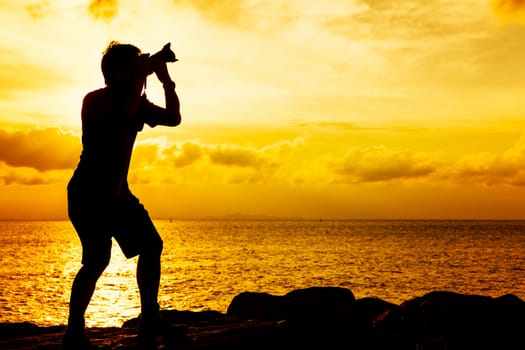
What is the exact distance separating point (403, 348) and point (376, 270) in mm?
56253

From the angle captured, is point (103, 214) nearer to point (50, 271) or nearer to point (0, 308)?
point (0, 308)

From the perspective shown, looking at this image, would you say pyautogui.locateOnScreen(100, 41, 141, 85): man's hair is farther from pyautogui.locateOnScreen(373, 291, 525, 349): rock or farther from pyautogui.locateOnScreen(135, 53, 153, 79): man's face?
pyautogui.locateOnScreen(373, 291, 525, 349): rock

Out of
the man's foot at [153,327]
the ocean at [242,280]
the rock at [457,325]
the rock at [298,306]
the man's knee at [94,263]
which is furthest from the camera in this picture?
the ocean at [242,280]

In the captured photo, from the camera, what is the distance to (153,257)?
6.21m

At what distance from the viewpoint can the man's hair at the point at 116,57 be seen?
229 inches

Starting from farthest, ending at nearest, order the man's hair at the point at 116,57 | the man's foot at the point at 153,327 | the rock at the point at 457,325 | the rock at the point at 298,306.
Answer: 1. the rock at the point at 457,325
2. the rock at the point at 298,306
3. the man's foot at the point at 153,327
4. the man's hair at the point at 116,57

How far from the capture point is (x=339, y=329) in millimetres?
7508

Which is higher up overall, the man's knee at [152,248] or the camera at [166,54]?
the camera at [166,54]

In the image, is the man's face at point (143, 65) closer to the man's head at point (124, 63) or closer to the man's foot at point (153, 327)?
the man's head at point (124, 63)

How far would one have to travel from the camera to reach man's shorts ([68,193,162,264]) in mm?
5918

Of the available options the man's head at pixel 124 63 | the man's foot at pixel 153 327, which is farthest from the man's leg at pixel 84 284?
the man's head at pixel 124 63

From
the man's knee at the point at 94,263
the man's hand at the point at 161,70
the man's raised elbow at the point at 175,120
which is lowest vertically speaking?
the man's knee at the point at 94,263

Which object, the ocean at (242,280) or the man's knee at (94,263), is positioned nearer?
the man's knee at (94,263)

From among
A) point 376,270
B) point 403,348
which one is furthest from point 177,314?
point 376,270
